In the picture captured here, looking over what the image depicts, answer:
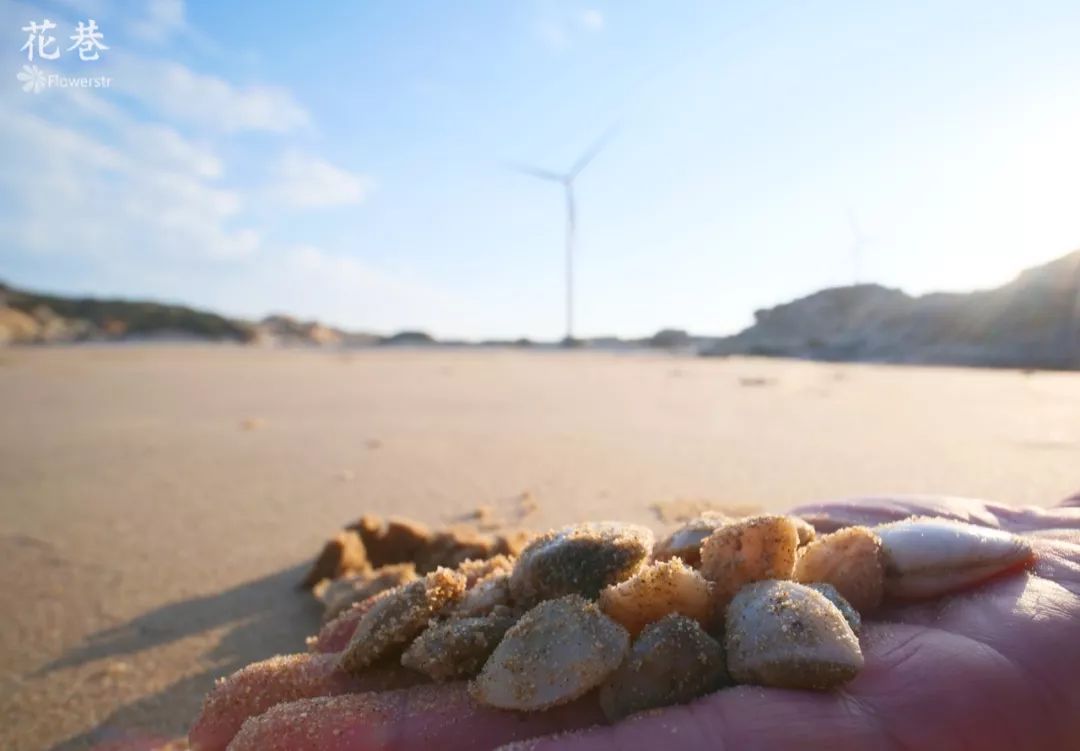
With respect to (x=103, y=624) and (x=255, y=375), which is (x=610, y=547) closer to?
(x=103, y=624)

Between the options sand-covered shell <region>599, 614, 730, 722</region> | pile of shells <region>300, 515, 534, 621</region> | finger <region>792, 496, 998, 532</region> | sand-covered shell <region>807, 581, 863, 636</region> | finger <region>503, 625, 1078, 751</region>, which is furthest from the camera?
pile of shells <region>300, 515, 534, 621</region>

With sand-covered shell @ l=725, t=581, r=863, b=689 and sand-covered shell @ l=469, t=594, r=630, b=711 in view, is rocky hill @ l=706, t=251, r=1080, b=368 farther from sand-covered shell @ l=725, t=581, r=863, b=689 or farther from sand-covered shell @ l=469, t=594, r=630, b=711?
sand-covered shell @ l=469, t=594, r=630, b=711

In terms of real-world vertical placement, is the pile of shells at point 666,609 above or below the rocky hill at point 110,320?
below

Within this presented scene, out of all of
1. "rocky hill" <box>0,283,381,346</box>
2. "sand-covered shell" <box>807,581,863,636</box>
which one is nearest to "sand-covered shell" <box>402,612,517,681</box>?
"sand-covered shell" <box>807,581,863,636</box>

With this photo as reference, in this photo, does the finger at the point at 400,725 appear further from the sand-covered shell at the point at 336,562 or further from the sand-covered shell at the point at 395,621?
the sand-covered shell at the point at 336,562

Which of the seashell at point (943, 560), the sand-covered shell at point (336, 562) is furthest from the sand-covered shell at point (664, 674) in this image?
the sand-covered shell at point (336, 562)

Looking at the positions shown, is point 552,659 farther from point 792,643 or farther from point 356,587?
point 356,587
